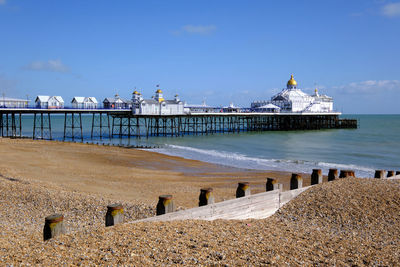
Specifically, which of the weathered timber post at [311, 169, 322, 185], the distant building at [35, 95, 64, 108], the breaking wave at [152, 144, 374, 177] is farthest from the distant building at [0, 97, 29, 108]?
the weathered timber post at [311, 169, 322, 185]

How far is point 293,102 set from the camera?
246 feet

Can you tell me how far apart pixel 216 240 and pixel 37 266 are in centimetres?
258

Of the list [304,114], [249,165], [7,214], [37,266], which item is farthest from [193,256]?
[304,114]

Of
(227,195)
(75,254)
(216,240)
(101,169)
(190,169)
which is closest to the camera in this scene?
(75,254)

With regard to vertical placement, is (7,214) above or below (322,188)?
below

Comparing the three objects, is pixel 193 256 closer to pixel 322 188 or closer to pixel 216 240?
pixel 216 240

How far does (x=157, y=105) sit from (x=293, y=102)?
3606 centimetres

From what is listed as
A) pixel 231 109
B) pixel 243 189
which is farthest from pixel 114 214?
pixel 231 109

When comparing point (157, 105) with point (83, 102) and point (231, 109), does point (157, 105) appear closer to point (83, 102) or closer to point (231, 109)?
point (83, 102)

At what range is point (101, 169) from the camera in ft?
64.1

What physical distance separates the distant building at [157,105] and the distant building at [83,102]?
584 centimetres

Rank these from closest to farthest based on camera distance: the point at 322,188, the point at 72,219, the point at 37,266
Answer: the point at 37,266 < the point at 72,219 < the point at 322,188

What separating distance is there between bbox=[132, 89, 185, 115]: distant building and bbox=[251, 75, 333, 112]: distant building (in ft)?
80.0

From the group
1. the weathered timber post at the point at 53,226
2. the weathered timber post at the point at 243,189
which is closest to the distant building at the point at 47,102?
the weathered timber post at the point at 243,189
